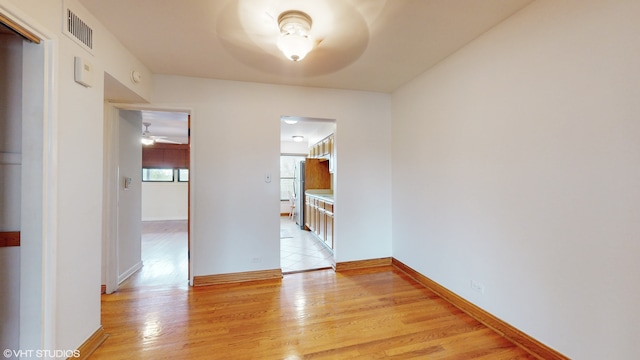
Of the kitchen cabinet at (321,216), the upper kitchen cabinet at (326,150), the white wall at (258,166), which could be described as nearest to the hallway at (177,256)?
the kitchen cabinet at (321,216)

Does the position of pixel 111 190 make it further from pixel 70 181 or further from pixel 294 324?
pixel 294 324

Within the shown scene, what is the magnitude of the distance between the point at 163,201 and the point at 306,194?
14.8 feet

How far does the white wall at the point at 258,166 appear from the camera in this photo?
2.89 meters

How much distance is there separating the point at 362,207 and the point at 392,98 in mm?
1605

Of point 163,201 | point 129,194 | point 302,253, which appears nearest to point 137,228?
point 129,194

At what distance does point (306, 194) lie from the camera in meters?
5.75

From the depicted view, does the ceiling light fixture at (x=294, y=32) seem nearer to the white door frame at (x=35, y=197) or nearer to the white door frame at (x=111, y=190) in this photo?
the white door frame at (x=35, y=197)

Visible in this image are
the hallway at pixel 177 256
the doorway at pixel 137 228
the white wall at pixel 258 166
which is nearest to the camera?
the doorway at pixel 137 228

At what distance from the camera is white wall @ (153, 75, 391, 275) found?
→ 2887 millimetres

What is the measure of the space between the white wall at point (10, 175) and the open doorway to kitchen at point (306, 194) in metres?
2.23

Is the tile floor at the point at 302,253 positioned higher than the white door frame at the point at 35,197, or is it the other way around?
the white door frame at the point at 35,197

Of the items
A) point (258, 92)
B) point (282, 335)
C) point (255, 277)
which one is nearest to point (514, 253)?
point (282, 335)

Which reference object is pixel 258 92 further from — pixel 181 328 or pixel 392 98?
pixel 181 328

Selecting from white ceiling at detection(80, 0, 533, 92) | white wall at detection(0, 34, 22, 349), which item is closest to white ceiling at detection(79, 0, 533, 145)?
white ceiling at detection(80, 0, 533, 92)
